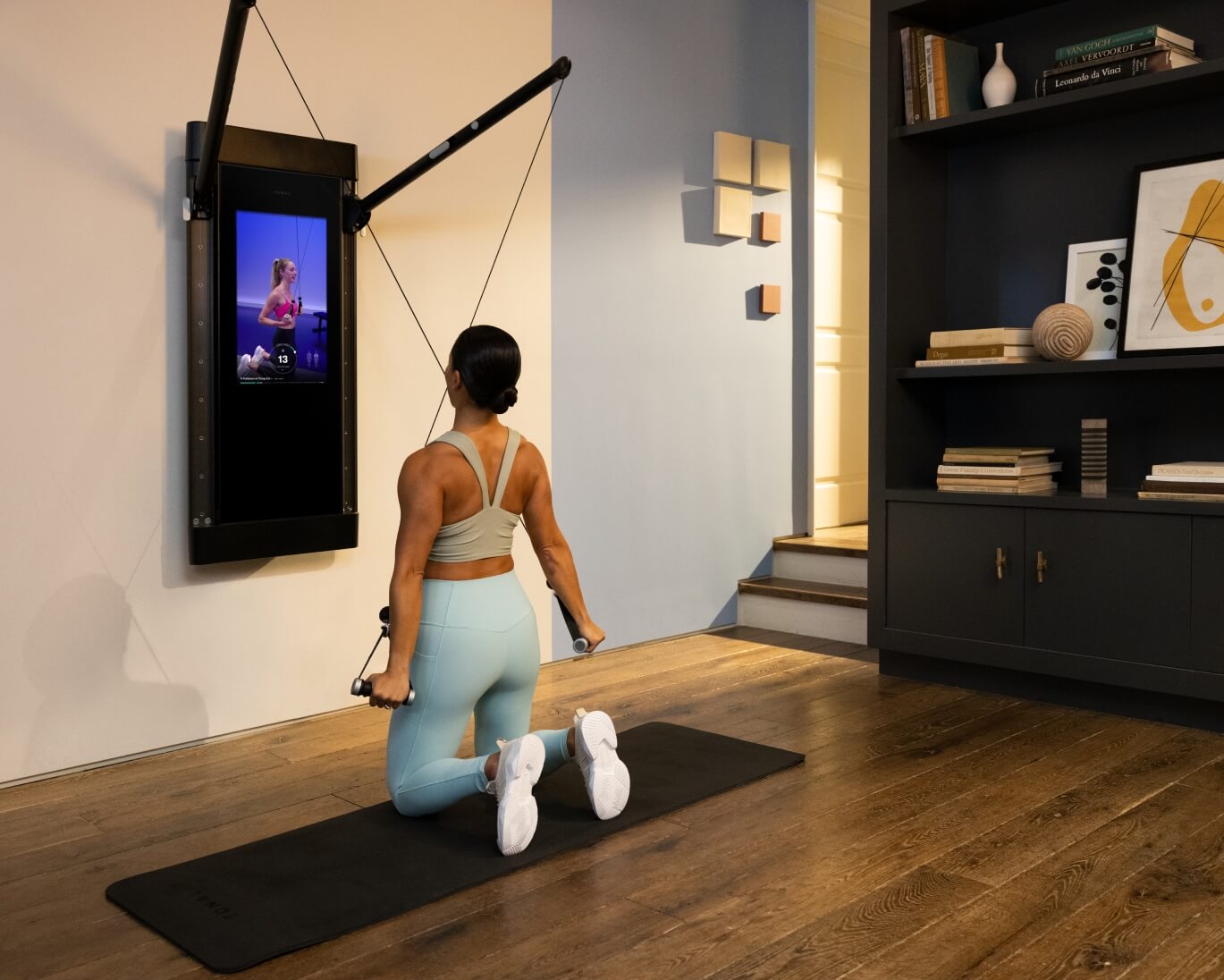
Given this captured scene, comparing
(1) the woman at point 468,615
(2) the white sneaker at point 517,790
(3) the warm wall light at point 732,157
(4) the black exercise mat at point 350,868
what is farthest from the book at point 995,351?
(2) the white sneaker at point 517,790

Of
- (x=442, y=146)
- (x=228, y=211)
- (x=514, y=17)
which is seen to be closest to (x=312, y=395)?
(x=228, y=211)

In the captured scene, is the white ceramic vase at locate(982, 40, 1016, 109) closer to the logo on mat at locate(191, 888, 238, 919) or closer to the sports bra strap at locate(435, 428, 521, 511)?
the sports bra strap at locate(435, 428, 521, 511)

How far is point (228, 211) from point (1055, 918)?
257 cm

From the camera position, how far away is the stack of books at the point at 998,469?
3.70 metres

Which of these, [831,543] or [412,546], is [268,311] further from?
[831,543]

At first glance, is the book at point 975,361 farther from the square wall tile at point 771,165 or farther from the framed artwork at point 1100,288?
the square wall tile at point 771,165

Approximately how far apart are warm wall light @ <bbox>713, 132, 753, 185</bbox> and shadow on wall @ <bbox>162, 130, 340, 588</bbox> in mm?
2230

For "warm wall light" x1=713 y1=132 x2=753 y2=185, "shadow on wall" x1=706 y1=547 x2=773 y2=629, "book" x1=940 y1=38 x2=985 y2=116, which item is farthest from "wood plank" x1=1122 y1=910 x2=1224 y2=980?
"warm wall light" x1=713 y1=132 x2=753 y2=185

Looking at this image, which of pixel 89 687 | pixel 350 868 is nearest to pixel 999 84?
pixel 350 868

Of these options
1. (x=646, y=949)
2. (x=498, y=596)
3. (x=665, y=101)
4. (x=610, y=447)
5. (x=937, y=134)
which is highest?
(x=665, y=101)

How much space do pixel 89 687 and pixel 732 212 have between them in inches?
118

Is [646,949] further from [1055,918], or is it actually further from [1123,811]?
[1123,811]

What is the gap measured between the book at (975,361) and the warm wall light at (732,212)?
3.88ft

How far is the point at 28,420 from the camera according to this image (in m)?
2.95
